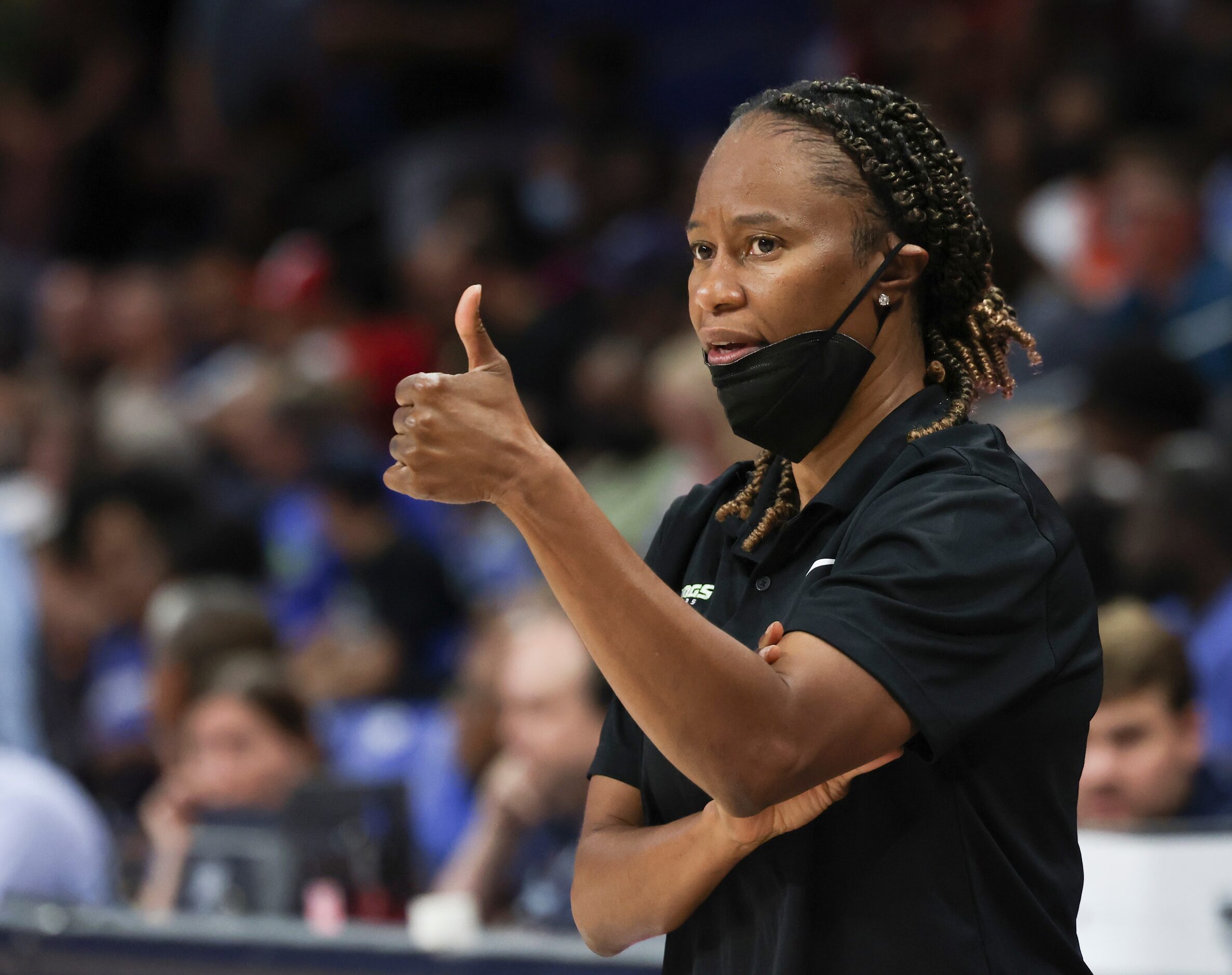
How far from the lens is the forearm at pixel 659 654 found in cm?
158

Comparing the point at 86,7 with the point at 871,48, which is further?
the point at 86,7

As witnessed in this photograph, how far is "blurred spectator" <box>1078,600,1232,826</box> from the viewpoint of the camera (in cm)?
341

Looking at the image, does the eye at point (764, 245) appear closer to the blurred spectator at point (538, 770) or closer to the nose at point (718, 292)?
the nose at point (718, 292)

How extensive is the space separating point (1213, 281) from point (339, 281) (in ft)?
14.2

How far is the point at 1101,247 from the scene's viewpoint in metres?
6.17

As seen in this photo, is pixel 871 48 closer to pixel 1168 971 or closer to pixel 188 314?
pixel 188 314

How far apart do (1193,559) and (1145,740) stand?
3.72 feet

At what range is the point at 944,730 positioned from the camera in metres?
1.66

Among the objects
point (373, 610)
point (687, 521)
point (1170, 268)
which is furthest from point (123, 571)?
point (687, 521)

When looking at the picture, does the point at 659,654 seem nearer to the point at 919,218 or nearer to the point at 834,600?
the point at 834,600

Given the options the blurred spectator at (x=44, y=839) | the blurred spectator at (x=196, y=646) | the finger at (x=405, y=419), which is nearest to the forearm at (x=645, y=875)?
the finger at (x=405, y=419)

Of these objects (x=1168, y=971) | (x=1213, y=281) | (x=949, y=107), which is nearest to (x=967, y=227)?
(x=1168, y=971)

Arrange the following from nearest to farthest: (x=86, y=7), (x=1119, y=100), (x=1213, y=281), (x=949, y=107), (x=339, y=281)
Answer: (x=1213, y=281) < (x=1119, y=100) < (x=949, y=107) < (x=339, y=281) < (x=86, y=7)

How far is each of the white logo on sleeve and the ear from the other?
1.22 feet
